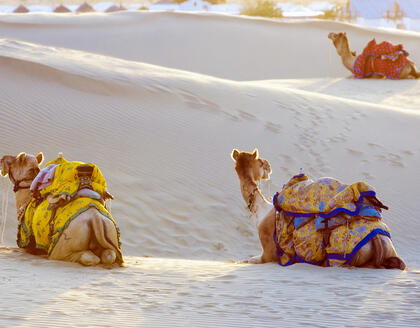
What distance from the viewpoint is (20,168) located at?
7.23 metres

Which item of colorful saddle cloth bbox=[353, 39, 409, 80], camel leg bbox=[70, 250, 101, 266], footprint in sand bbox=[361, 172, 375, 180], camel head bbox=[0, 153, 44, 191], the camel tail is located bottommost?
footprint in sand bbox=[361, 172, 375, 180]

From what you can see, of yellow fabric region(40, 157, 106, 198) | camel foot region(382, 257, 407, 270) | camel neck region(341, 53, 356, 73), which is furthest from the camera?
camel neck region(341, 53, 356, 73)

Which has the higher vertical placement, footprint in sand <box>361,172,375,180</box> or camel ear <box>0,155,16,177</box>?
camel ear <box>0,155,16,177</box>

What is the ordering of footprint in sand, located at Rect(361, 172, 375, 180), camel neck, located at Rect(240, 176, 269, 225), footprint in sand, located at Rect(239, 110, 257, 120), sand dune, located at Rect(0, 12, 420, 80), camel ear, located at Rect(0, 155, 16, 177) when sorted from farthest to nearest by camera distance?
sand dune, located at Rect(0, 12, 420, 80), footprint in sand, located at Rect(239, 110, 257, 120), footprint in sand, located at Rect(361, 172, 375, 180), camel ear, located at Rect(0, 155, 16, 177), camel neck, located at Rect(240, 176, 269, 225)

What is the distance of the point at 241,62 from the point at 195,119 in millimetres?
19392

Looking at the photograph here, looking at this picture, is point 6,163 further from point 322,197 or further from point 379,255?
point 379,255

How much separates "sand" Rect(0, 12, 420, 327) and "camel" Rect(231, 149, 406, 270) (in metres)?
0.17

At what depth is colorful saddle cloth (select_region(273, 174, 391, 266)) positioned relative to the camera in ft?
20.0

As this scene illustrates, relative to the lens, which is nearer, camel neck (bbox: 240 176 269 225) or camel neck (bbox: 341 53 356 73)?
camel neck (bbox: 240 176 269 225)

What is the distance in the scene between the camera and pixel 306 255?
20.8ft

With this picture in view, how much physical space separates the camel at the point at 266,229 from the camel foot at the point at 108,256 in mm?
1302

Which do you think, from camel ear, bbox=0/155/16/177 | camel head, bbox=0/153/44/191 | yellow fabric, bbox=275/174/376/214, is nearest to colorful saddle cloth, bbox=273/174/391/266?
yellow fabric, bbox=275/174/376/214

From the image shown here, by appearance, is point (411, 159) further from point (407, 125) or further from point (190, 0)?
point (190, 0)

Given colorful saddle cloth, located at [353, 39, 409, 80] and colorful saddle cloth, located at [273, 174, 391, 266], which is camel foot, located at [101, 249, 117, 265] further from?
colorful saddle cloth, located at [353, 39, 409, 80]
